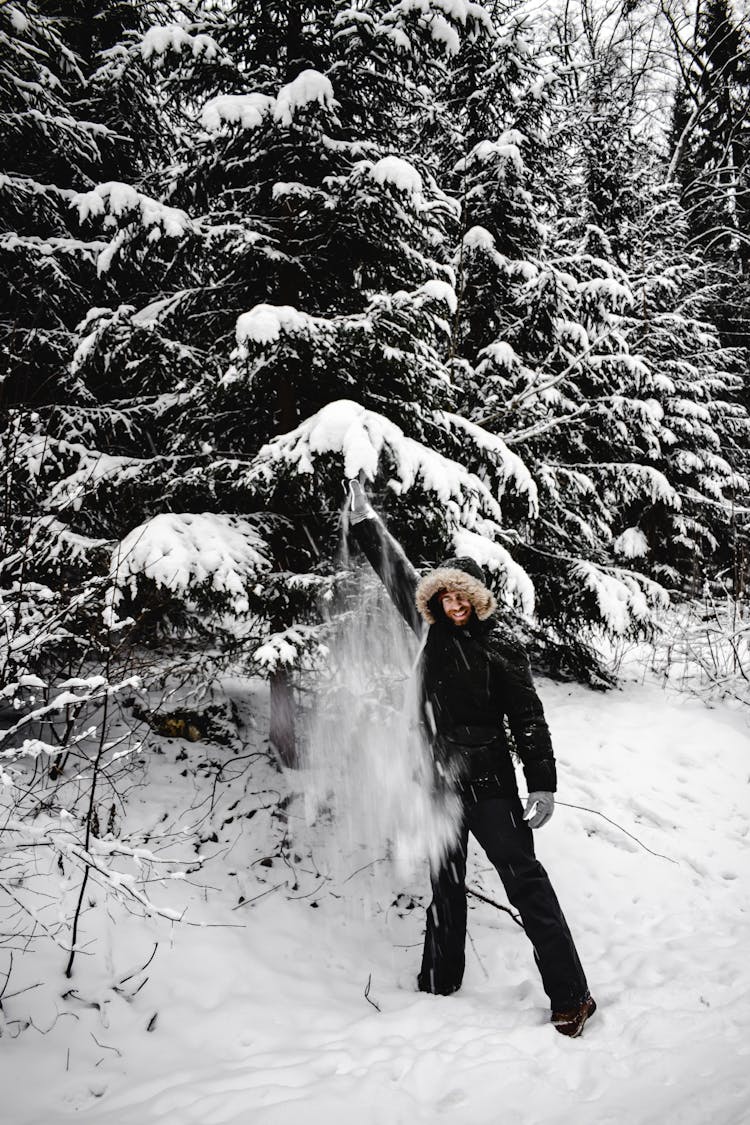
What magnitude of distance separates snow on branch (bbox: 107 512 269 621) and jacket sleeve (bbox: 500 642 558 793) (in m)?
1.72

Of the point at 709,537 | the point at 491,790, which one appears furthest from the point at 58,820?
the point at 709,537

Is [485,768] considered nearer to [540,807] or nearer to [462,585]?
[540,807]

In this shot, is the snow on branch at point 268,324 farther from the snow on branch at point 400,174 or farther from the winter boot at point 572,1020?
the winter boot at point 572,1020

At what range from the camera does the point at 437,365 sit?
5012 millimetres

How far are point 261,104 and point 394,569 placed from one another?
11.5 feet

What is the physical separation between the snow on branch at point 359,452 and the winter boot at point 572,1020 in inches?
116

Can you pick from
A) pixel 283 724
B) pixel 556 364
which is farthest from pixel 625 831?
pixel 556 364

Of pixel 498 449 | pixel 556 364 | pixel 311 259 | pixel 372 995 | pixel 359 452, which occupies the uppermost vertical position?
pixel 556 364

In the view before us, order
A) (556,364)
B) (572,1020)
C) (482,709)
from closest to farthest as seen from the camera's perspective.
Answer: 1. (572,1020)
2. (482,709)
3. (556,364)

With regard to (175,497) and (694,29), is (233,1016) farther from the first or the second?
→ (694,29)

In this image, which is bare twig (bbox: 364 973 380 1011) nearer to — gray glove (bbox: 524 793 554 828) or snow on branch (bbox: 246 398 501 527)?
gray glove (bbox: 524 793 554 828)

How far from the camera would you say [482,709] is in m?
3.30

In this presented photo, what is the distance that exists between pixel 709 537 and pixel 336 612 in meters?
9.35

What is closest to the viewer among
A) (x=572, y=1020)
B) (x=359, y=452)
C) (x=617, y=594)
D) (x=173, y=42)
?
(x=572, y=1020)
